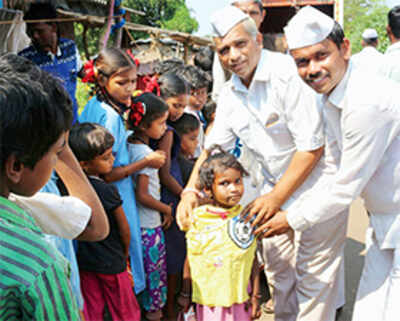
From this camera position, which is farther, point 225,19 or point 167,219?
point 167,219

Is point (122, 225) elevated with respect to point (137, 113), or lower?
lower

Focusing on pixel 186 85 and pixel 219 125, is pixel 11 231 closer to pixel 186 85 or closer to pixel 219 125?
pixel 219 125

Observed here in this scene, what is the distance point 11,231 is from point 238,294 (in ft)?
5.66

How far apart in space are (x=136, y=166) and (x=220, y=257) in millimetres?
903

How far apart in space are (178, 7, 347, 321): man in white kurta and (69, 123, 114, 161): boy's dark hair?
611 mm

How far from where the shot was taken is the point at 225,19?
7.92ft

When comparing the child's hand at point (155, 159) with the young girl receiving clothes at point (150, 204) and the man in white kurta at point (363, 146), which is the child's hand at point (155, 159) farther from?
the man in white kurta at point (363, 146)

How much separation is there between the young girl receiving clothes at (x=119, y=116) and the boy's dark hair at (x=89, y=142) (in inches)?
9.6

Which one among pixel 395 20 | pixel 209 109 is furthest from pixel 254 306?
pixel 395 20

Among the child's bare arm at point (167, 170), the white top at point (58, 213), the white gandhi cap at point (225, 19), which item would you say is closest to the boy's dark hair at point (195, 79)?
the child's bare arm at point (167, 170)

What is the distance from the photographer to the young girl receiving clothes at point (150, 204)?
2.89 meters

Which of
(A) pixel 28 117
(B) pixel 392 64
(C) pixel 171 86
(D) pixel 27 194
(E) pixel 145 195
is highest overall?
(A) pixel 28 117

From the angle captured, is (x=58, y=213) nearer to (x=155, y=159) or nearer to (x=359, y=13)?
(x=155, y=159)

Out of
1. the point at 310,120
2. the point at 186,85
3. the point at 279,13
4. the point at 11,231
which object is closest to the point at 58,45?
the point at 186,85
